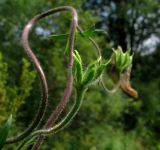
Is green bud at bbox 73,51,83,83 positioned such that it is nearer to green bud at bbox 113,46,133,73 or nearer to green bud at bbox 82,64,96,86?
green bud at bbox 82,64,96,86

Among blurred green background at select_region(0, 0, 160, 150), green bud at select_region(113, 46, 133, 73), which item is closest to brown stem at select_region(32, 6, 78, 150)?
green bud at select_region(113, 46, 133, 73)

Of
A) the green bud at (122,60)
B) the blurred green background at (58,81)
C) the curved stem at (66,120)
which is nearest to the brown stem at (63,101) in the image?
the curved stem at (66,120)

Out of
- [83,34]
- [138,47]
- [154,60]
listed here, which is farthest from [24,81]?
[138,47]

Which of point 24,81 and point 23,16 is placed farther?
point 23,16

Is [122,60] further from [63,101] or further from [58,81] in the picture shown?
[58,81]

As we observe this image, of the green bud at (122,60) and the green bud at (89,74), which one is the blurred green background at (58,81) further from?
the green bud at (89,74)

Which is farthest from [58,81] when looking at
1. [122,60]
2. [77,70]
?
[77,70]

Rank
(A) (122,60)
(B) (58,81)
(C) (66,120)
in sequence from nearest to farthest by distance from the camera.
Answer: (C) (66,120)
(A) (122,60)
(B) (58,81)

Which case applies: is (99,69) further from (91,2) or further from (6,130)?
(91,2)

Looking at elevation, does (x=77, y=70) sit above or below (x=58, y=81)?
above

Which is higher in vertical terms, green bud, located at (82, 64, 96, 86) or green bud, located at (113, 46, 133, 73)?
green bud, located at (82, 64, 96, 86)

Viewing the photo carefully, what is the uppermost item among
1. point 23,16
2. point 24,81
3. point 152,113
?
point 23,16
